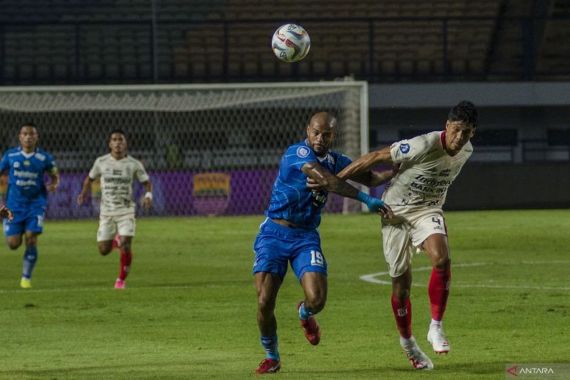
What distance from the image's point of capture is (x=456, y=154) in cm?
1034

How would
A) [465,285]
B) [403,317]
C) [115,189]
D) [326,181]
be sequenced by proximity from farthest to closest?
[115,189]
[465,285]
[403,317]
[326,181]

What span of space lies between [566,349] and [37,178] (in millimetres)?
9681

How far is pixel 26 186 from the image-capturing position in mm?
18594

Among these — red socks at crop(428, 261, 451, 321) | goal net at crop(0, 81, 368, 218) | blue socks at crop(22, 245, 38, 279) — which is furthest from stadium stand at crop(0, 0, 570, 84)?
red socks at crop(428, 261, 451, 321)

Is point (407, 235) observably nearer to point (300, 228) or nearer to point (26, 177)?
point (300, 228)

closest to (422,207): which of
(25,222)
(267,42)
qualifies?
(25,222)

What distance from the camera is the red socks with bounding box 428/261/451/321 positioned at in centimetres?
1022

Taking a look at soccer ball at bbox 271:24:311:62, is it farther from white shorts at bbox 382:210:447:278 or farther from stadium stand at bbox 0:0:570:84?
stadium stand at bbox 0:0:570:84

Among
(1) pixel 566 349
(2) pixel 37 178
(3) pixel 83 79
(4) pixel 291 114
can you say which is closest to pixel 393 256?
(1) pixel 566 349

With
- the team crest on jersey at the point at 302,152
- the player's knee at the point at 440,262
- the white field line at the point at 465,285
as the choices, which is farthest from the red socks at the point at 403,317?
the white field line at the point at 465,285

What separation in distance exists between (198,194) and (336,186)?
24.0 metres

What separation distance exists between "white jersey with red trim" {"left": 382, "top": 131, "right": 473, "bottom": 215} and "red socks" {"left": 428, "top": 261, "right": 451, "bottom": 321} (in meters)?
0.54

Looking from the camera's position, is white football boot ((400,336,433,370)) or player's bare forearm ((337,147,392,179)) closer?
player's bare forearm ((337,147,392,179))

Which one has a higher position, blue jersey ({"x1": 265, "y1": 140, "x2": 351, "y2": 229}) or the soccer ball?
the soccer ball
